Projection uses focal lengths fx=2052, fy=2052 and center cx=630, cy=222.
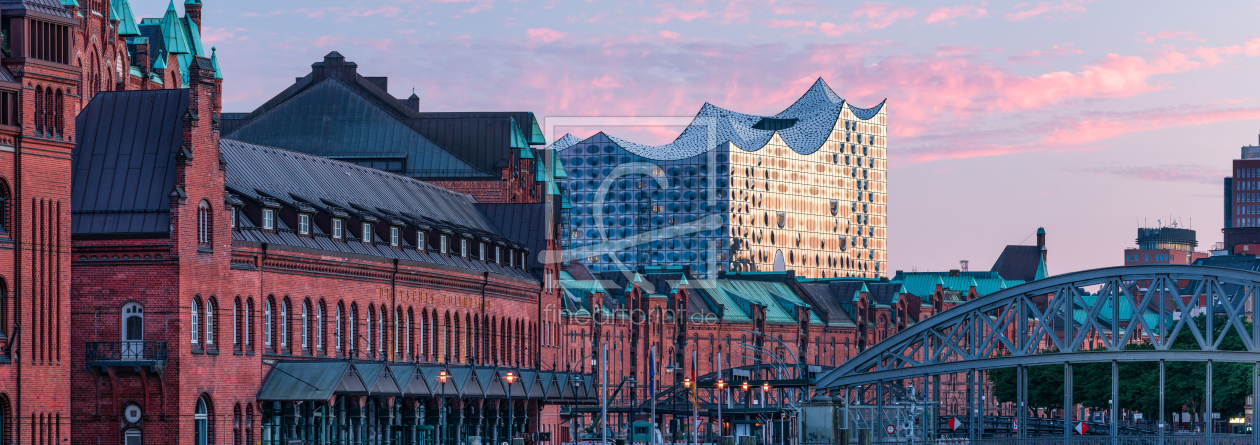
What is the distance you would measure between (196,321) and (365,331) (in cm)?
1539

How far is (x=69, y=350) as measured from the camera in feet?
248

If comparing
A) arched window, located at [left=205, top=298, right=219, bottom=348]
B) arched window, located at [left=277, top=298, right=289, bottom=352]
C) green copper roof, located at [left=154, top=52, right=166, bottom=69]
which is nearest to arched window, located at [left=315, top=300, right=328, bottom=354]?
arched window, located at [left=277, top=298, right=289, bottom=352]

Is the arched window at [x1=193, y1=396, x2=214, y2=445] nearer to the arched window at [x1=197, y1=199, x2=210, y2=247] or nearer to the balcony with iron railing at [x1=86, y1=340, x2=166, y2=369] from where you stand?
the balcony with iron railing at [x1=86, y1=340, x2=166, y2=369]

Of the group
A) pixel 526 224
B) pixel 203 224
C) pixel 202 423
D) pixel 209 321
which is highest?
pixel 526 224

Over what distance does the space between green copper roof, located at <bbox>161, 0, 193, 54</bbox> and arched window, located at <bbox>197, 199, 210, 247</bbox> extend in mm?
44967

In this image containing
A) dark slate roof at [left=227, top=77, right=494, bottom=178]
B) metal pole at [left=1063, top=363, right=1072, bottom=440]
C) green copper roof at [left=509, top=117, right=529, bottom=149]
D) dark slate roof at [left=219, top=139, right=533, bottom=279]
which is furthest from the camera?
green copper roof at [left=509, top=117, right=529, bottom=149]

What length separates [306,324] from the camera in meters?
88.7

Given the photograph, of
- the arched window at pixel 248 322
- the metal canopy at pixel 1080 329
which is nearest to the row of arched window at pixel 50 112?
the arched window at pixel 248 322

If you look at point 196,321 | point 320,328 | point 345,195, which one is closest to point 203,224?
point 196,321

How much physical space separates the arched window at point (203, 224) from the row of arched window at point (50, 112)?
6329 mm

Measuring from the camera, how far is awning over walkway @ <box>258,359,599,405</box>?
8406 centimetres

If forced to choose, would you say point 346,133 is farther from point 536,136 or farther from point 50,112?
point 50,112

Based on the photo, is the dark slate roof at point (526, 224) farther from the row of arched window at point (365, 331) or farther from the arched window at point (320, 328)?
the arched window at point (320, 328)

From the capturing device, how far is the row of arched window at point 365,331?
269 feet
